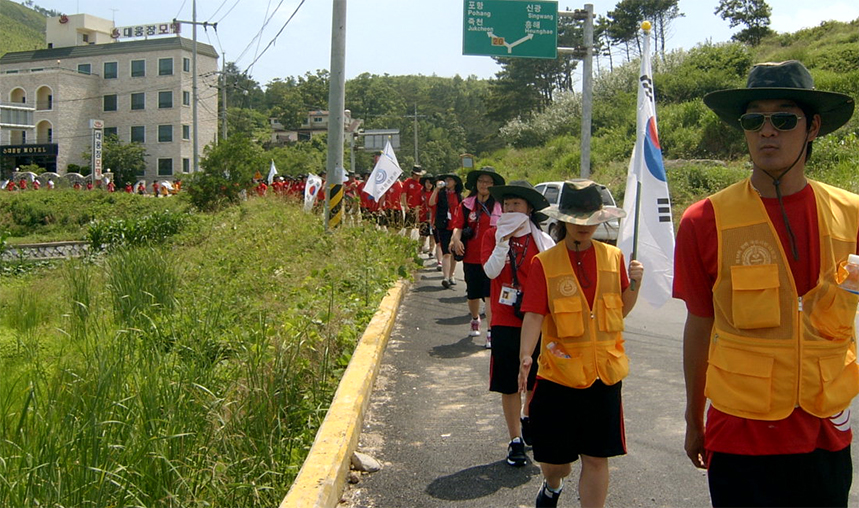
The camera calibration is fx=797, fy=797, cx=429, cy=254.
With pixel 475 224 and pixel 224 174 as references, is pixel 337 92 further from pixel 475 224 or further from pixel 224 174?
pixel 224 174

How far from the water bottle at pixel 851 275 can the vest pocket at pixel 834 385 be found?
0.22 meters

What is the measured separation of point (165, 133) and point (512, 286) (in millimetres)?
62246

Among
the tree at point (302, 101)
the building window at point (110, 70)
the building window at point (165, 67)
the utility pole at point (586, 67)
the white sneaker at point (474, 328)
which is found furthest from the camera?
the tree at point (302, 101)

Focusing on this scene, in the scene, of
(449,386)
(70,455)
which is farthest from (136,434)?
(449,386)

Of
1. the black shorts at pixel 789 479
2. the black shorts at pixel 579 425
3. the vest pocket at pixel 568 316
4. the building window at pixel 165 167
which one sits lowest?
the black shorts at pixel 579 425

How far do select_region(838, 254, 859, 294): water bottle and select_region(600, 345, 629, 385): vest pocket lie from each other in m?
1.58

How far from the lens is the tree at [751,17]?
41.5 meters

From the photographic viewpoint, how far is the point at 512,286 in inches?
209

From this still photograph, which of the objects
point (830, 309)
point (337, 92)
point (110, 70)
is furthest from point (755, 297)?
point (110, 70)

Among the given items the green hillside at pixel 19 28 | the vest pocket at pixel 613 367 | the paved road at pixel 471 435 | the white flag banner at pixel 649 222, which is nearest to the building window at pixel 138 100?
the green hillside at pixel 19 28

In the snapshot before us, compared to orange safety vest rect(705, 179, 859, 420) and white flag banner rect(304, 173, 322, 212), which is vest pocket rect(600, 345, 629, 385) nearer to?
orange safety vest rect(705, 179, 859, 420)

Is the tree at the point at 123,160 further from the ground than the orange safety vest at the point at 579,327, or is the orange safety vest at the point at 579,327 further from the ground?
the tree at the point at 123,160

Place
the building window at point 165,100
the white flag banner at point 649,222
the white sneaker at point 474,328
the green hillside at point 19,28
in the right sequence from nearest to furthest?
the white flag banner at point 649,222, the white sneaker at point 474,328, the building window at point 165,100, the green hillside at point 19,28

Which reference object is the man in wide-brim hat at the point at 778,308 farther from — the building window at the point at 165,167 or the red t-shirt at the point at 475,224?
the building window at the point at 165,167
